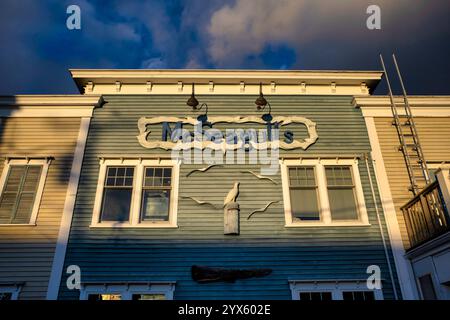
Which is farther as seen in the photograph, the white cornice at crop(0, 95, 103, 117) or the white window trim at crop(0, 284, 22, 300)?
the white cornice at crop(0, 95, 103, 117)

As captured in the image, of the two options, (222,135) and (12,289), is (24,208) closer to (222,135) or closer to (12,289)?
(12,289)

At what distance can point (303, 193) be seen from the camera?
32.4ft

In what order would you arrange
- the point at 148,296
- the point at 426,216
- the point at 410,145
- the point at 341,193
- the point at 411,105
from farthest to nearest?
the point at 411,105
the point at 410,145
the point at 341,193
the point at 148,296
the point at 426,216

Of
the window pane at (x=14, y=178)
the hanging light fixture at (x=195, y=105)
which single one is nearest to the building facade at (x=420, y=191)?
the hanging light fixture at (x=195, y=105)

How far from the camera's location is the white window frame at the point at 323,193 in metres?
9.39

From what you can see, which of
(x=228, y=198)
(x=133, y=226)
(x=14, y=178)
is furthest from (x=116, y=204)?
(x=228, y=198)

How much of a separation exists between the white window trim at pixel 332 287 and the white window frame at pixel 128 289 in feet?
10.2

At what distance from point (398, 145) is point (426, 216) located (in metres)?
2.90

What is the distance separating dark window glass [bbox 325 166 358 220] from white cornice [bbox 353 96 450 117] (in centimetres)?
224

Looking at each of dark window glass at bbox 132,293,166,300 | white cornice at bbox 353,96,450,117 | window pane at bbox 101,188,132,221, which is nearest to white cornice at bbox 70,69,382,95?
white cornice at bbox 353,96,450,117

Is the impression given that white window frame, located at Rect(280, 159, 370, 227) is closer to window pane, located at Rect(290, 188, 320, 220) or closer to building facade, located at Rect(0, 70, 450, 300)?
building facade, located at Rect(0, 70, 450, 300)

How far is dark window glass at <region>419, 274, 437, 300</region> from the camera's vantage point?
26.8ft

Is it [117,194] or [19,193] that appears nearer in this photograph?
[19,193]
